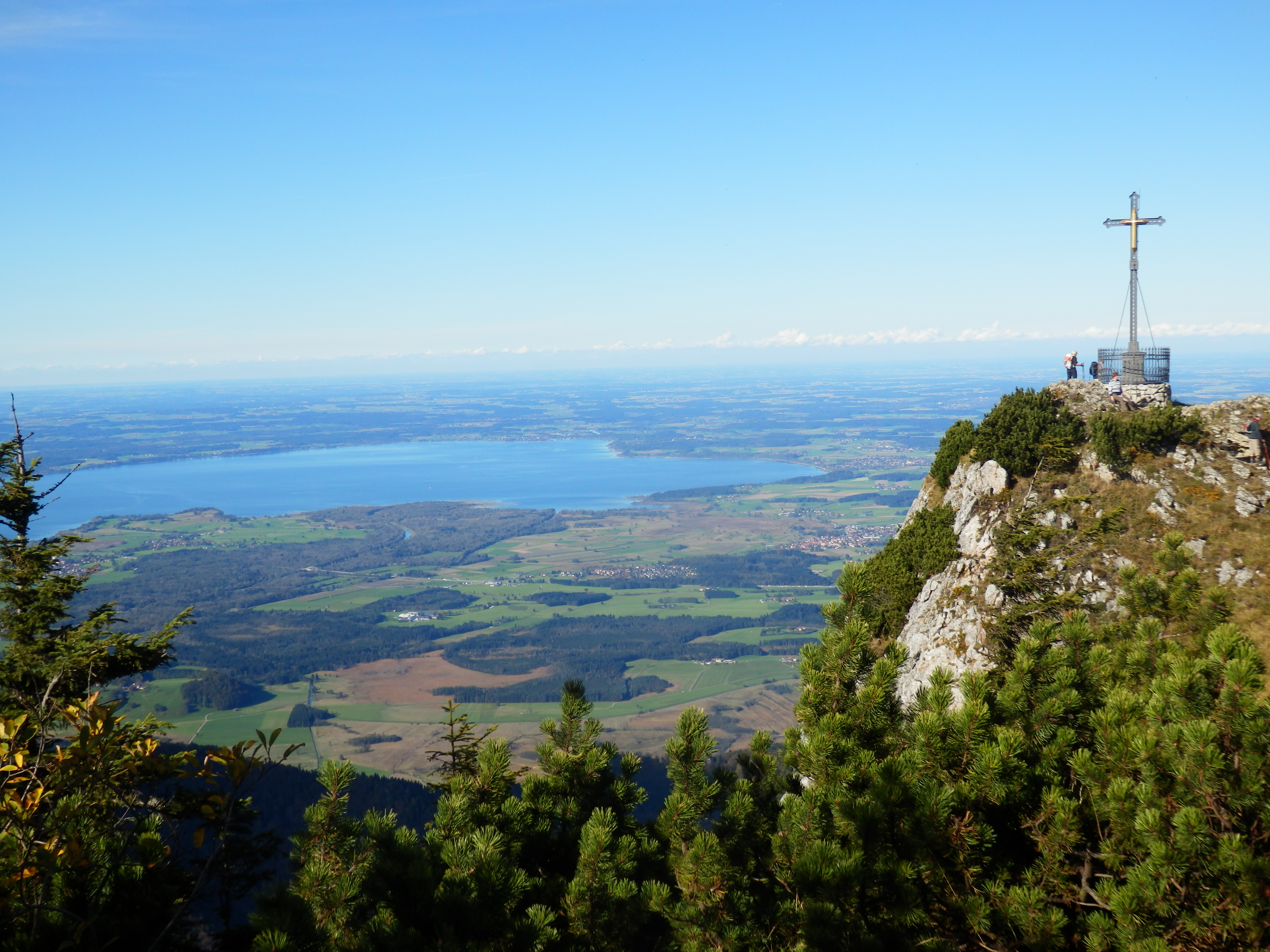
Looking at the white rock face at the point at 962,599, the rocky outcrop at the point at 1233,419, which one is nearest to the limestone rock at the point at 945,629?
the white rock face at the point at 962,599

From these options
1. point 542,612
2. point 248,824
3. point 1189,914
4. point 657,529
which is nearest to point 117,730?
point 1189,914

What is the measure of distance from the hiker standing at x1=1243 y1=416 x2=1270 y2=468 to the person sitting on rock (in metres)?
2.74

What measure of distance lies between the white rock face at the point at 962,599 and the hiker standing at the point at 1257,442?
6105 millimetres

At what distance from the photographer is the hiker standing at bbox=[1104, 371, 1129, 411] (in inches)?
889

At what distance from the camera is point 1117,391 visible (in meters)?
24.3

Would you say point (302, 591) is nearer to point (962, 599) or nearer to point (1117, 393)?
point (1117, 393)

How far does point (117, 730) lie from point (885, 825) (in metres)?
6.24

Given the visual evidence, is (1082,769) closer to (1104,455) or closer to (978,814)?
(978,814)

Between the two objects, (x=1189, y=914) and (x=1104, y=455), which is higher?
(x=1104, y=455)

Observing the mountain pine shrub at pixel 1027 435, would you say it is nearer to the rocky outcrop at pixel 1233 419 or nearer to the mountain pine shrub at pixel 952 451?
the mountain pine shrub at pixel 952 451

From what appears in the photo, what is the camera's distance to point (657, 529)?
151 m

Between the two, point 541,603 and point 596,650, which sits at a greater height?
point 541,603

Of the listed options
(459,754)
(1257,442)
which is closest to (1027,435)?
(1257,442)

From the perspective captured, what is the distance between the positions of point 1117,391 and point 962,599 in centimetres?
1113
